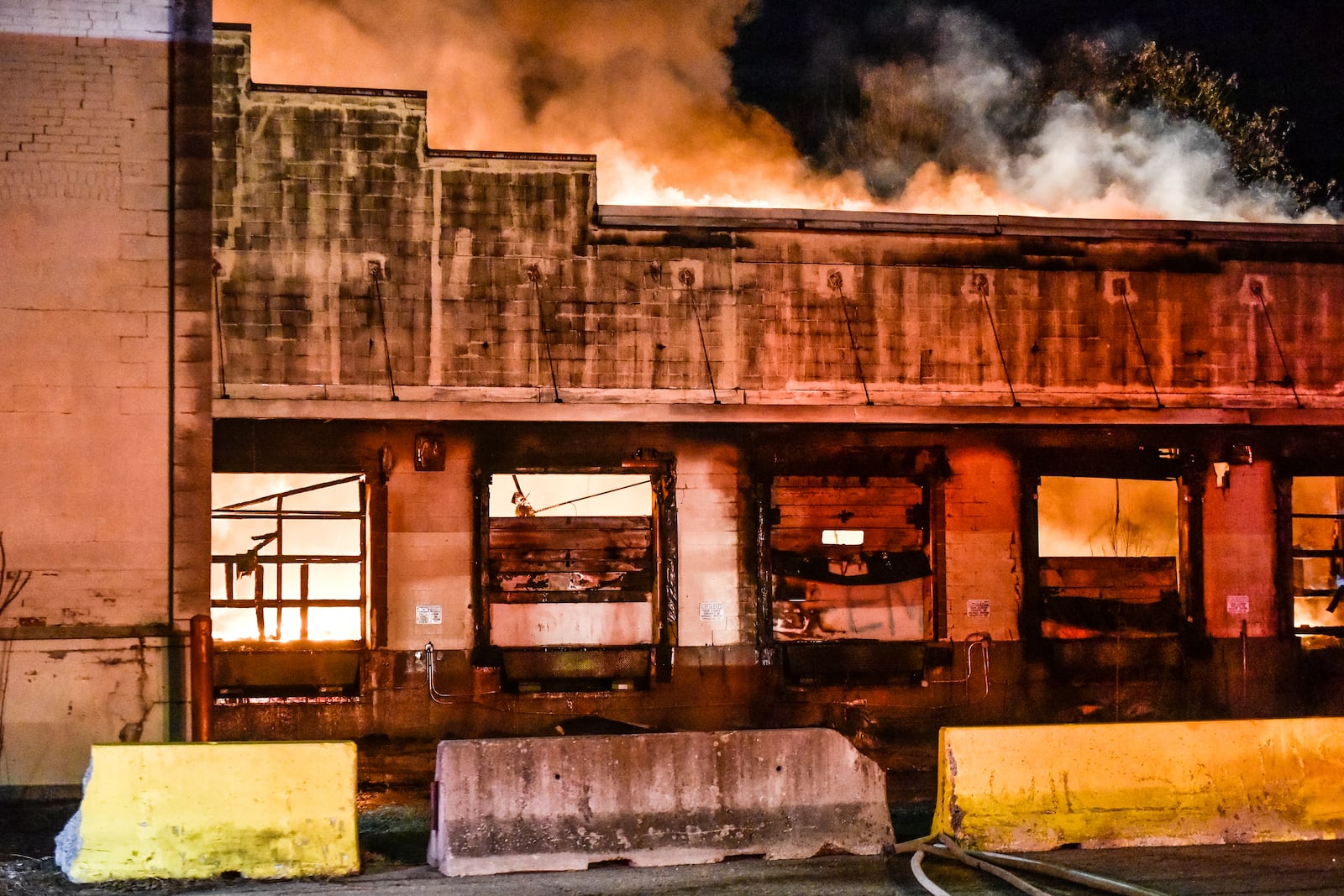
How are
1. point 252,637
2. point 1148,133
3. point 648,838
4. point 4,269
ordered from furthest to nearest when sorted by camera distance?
1. point 1148,133
2. point 252,637
3. point 4,269
4. point 648,838

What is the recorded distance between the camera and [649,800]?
7.88 m

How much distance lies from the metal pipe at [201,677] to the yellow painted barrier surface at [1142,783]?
6973mm

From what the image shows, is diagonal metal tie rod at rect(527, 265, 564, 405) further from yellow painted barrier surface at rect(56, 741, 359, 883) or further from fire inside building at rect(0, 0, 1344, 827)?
yellow painted barrier surface at rect(56, 741, 359, 883)

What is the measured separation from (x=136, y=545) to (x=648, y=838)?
6.09m

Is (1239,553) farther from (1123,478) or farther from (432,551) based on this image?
(432,551)

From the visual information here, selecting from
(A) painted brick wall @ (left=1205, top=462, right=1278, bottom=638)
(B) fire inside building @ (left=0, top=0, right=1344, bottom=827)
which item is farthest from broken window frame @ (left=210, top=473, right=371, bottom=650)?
(A) painted brick wall @ (left=1205, top=462, right=1278, bottom=638)

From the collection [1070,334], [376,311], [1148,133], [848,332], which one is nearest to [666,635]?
[848,332]

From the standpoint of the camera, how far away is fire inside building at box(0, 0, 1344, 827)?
44.2 feet

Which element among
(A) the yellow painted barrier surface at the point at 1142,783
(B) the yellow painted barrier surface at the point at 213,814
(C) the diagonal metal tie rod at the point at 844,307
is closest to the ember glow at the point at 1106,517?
(C) the diagonal metal tie rod at the point at 844,307

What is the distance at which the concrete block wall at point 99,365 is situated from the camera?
33.1 feet

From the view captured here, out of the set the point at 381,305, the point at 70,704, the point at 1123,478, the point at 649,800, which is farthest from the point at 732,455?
the point at 70,704

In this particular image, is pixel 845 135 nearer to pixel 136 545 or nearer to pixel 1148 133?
pixel 1148 133

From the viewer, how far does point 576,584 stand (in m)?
14.0

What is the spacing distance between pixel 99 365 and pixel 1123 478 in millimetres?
13481
